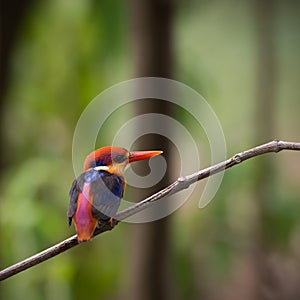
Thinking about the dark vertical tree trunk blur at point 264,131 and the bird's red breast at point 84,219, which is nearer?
the bird's red breast at point 84,219

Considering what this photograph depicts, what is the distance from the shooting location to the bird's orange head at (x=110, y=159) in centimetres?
61

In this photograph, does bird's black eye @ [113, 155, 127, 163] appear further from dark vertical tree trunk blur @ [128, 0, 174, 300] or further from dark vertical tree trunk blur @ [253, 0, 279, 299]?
dark vertical tree trunk blur @ [253, 0, 279, 299]

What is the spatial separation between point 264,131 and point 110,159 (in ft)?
6.95

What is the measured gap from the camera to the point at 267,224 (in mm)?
2441

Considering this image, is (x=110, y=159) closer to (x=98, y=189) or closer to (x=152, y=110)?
(x=98, y=189)

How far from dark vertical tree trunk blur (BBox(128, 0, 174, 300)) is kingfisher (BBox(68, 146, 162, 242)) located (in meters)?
0.95

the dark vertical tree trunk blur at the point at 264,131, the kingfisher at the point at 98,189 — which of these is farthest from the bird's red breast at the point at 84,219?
the dark vertical tree trunk blur at the point at 264,131

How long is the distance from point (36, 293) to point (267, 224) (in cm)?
78

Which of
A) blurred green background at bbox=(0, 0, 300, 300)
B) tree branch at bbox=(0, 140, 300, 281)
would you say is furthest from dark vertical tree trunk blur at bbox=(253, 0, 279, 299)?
tree branch at bbox=(0, 140, 300, 281)

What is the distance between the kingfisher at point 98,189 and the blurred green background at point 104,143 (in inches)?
45.9

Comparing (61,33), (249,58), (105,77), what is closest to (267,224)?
(105,77)

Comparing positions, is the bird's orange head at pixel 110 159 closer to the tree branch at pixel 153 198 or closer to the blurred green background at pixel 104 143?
the tree branch at pixel 153 198

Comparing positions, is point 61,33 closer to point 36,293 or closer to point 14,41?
point 14,41

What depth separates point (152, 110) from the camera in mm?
1612
